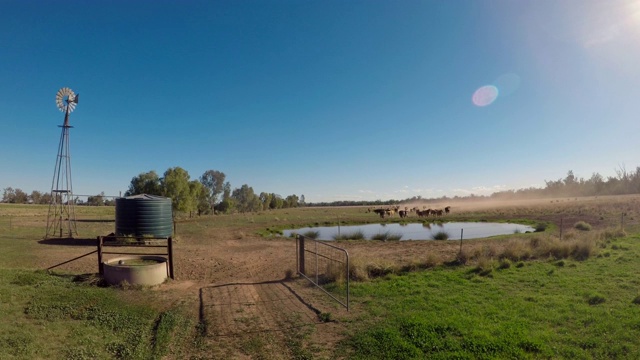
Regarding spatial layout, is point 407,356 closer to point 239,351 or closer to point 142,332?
point 239,351

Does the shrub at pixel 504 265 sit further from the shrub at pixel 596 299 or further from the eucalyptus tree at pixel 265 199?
the eucalyptus tree at pixel 265 199

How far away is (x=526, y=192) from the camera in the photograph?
505 ft

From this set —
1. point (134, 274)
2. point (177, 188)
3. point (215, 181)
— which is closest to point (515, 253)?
point (134, 274)

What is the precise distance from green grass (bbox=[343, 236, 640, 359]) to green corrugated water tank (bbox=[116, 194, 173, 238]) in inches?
650

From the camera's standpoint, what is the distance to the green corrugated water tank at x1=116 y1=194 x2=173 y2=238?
21.4 meters

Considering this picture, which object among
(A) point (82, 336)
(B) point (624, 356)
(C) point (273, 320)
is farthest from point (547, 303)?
(A) point (82, 336)

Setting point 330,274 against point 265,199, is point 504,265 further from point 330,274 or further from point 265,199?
point 265,199

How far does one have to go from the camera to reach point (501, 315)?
7.24 m

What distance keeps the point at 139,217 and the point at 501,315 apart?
68.6 feet

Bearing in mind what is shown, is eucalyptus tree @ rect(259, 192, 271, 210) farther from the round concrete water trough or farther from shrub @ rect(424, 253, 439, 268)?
the round concrete water trough

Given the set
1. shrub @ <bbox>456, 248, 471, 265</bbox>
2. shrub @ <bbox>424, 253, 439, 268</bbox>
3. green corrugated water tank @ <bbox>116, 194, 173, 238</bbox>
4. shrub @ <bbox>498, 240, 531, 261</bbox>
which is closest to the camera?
shrub @ <bbox>424, 253, 439, 268</bbox>

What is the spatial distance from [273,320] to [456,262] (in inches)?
346

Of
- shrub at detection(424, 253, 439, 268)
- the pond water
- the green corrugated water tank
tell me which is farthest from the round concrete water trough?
the pond water

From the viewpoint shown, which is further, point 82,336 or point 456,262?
point 456,262
